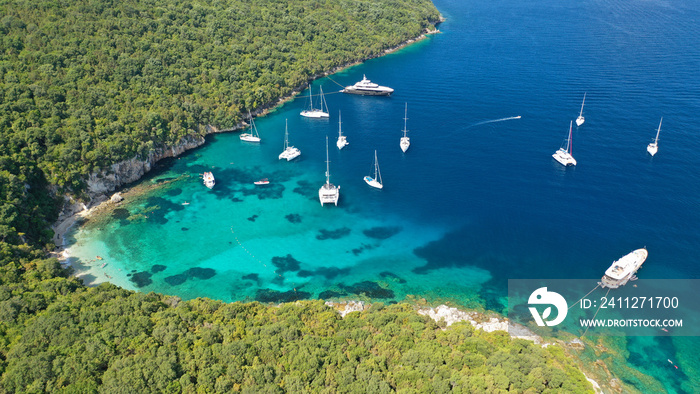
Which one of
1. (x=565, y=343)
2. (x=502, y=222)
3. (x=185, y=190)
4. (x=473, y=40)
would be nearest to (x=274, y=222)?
(x=185, y=190)

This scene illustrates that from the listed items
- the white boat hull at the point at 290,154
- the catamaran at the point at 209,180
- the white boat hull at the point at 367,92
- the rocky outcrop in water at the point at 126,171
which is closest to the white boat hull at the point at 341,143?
the white boat hull at the point at 290,154

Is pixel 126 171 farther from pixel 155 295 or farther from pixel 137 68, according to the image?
pixel 155 295

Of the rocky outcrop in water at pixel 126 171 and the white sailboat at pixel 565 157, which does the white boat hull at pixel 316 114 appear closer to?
the rocky outcrop in water at pixel 126 171

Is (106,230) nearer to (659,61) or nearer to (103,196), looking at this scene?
(103,196)

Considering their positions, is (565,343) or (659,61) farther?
(659,61)

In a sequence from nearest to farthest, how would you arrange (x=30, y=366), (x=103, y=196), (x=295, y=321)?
A: (x=30, y=366) → (x=295, y=321) → (x=103, y=196)

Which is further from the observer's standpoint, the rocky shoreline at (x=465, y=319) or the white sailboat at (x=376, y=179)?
the white sailboat at (x=376, y=179)
